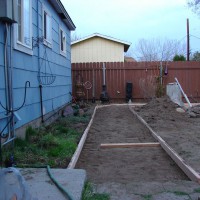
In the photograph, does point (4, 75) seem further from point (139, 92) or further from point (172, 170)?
point (139, 92)

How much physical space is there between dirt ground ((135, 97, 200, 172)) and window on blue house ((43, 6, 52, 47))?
3767 mm

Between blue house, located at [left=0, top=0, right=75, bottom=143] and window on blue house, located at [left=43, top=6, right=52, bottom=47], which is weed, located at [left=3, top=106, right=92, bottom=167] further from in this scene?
window on blue house, located at [left=43, top=6, right=52, bottom=47]

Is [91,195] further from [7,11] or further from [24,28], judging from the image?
[24,28]

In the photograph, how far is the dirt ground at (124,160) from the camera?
212 inches

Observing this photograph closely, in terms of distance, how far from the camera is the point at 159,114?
493 inches

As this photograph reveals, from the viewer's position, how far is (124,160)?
652 centimetres

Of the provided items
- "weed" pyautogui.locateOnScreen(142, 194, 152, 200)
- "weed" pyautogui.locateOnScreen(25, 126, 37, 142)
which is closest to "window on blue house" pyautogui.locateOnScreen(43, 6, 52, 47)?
"weed" pyautogui.locateOnScreen(25, 126, 37, 142)

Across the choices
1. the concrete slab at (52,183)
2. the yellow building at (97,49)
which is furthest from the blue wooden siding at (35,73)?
the yellow building at (97,49)

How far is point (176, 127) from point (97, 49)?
59.5 feet

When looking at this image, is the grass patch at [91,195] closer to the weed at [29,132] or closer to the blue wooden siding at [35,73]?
the blue wooden siding at [35,73]

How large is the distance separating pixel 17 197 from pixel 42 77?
6.62 m

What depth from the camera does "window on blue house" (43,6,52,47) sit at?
32.6 ft

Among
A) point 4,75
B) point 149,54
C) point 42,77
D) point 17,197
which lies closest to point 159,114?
point 42,77

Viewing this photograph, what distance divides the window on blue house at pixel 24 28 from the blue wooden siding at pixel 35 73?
163 mm
